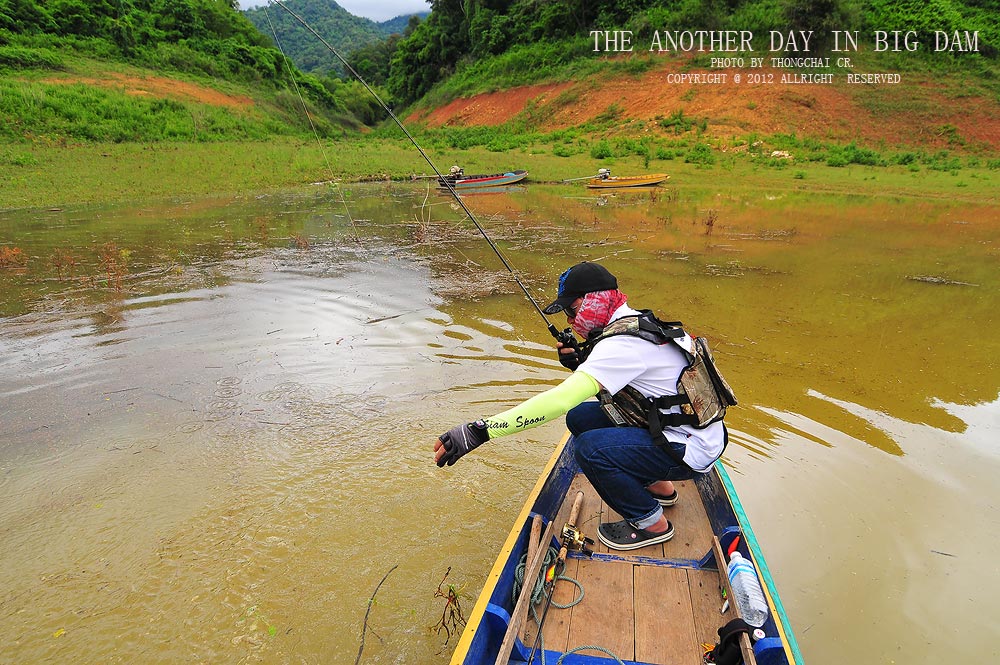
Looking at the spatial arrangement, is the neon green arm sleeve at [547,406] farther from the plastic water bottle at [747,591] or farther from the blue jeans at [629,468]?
the plastic water bottle at [747,591]

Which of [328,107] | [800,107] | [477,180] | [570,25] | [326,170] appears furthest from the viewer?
[328,107]


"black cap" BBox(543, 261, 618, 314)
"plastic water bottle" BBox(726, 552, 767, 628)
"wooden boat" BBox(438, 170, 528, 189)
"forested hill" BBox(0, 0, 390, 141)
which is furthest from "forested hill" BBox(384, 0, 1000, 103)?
"plastic water bottle" BBox(726, 552, 767, 628)

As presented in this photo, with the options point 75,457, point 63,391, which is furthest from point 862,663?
point 63,391

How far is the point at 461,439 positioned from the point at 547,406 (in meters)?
0.41

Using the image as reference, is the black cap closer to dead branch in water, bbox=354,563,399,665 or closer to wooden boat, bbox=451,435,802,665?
wooden boat, bbox=451,435,802,665

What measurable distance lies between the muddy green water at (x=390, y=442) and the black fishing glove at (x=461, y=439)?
41.3 inches

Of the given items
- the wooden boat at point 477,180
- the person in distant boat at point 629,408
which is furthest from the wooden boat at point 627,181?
the person in distant boat at point 629,408

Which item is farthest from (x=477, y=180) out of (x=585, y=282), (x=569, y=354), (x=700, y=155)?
(x=585, y=282)

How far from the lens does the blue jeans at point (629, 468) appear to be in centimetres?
270

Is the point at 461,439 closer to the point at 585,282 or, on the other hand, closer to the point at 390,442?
the point at 585,282

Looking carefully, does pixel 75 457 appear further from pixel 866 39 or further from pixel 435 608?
pixel 866 39

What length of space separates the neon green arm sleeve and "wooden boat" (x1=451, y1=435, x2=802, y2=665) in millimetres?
554

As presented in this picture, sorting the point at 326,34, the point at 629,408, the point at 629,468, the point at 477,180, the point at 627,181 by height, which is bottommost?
the point at 629,468

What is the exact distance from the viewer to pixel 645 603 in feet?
7.91
